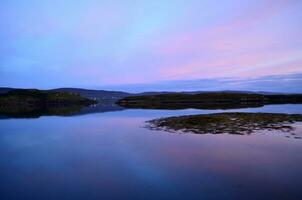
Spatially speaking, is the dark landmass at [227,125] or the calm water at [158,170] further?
the dark landmass at [227,125]

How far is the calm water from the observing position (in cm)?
1220

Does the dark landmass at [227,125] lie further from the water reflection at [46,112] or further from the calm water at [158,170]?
the water reflection at [46,112]

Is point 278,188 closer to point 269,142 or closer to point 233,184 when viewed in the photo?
point 233,184

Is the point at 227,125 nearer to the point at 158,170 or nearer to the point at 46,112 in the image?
the point at 158,170

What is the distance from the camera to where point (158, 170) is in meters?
15.8

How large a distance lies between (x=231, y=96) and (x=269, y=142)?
15143cm

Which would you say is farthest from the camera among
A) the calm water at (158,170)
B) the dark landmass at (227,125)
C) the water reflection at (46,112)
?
the water reflection at (46,112)

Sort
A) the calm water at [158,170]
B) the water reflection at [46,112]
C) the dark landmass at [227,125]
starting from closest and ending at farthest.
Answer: the calm water at [158,170] < the dark landmass at [227,125] < the water reflection at [46,112]

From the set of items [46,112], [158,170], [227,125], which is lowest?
[46,112]

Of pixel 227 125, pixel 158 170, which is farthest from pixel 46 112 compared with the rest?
pixel 158 170

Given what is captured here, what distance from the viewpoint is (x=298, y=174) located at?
46.1ft

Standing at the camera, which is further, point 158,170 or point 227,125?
point 227,125

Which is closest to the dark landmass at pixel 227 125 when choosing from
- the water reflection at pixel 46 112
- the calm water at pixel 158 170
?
the calm water at pixel 158 170

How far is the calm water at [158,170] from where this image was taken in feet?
40.0
